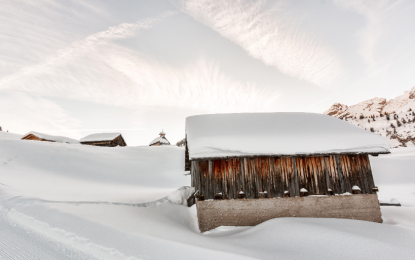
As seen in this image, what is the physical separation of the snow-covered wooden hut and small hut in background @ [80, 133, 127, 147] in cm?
3201

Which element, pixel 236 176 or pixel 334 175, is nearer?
pixel 236 176

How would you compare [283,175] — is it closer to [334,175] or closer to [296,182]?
[296,182]

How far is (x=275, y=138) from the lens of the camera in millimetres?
7723

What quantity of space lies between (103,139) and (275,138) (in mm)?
35102

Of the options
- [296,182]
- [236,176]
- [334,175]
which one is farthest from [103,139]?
[334,175]

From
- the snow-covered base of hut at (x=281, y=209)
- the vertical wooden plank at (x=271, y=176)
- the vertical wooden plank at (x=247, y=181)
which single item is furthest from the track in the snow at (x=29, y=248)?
the vertical wooden plank at (x=271, y=176)

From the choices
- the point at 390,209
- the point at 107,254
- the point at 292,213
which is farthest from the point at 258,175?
the point at 390,209

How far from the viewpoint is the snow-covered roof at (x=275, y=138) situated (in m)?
7.07

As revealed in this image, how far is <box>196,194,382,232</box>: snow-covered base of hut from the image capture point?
24.1ft

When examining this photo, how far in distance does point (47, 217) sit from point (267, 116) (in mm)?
9099

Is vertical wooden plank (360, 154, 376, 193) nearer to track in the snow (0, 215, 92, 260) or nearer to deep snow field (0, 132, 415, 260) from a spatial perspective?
deep snow field (0, 132, 415, 260)

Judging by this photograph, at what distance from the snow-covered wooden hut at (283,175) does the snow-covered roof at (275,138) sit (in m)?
0.04

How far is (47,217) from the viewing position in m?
4.60

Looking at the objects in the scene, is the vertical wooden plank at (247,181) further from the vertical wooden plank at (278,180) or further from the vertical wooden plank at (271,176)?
the vertical wooden plank at (278,180)
